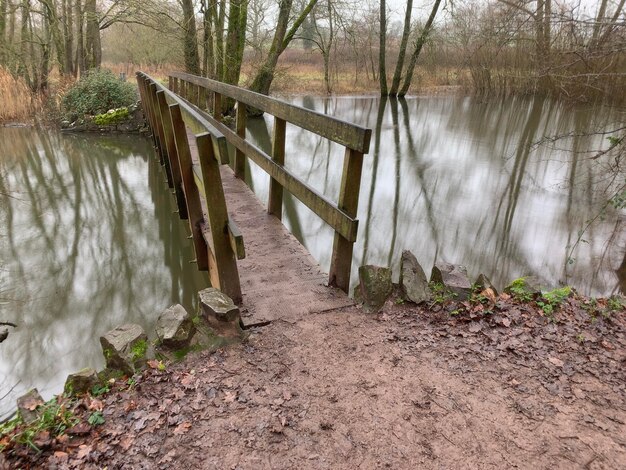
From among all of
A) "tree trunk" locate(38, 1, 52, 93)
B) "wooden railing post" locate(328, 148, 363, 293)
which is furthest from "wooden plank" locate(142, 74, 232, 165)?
"tree trunk" locate(38, 1, 52, 93)

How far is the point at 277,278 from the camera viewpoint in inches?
143

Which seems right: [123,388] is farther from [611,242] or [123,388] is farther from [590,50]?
[611,242]

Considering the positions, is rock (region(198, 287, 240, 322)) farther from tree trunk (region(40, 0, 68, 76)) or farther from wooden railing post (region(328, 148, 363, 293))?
tree trunk (region(40, 0, 68, 76))

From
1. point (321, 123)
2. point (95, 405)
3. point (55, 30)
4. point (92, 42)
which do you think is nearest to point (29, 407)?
point (95, 405)

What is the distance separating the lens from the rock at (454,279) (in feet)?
11.4

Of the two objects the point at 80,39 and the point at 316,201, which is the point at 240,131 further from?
the point at 80,39

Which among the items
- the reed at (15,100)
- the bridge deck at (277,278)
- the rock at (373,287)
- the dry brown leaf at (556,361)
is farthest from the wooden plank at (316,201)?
the reed at (15,100)

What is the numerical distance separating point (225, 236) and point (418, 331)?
150cm

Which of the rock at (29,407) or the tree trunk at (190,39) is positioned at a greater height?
the tree trunk at (190,39)

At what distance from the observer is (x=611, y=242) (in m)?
6.34

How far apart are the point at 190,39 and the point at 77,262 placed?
37.2ft

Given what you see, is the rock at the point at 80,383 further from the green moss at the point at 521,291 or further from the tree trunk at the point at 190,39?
the tree trunk at the point at 190,39

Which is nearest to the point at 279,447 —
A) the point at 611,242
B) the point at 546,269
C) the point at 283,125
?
the point at 283,125

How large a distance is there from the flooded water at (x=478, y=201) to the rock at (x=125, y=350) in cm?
314
